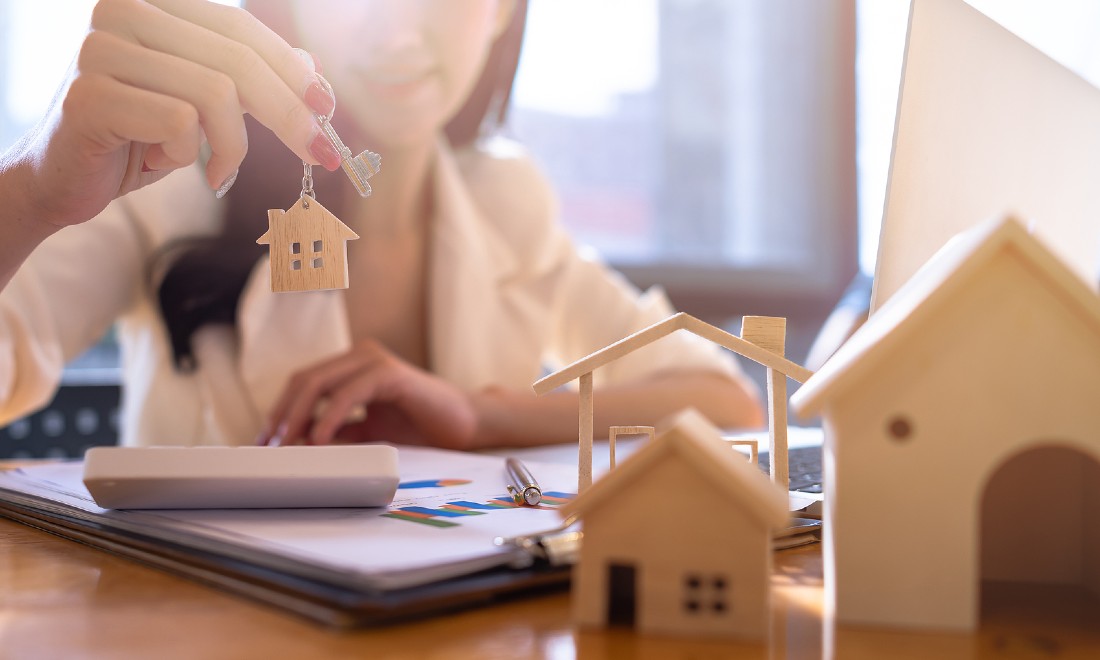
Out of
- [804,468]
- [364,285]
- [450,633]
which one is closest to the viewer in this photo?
[450,633]

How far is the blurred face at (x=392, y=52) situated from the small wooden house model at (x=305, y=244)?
31.5 inches

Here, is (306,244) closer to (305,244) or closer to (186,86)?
(305,244)

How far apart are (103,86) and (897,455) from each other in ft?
1.85

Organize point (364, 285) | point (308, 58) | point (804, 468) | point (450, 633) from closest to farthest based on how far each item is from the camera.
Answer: point (450, 633), point (308, 58), point (804, 468), point (364, 285)

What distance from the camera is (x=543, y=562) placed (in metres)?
0.44

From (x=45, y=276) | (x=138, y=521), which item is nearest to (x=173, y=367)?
(x=45, y=276)

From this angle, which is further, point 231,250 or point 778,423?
point 231,250

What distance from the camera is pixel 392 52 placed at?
133 centimetres

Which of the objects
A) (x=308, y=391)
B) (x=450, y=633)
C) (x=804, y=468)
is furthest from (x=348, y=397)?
(x=450, y=633)

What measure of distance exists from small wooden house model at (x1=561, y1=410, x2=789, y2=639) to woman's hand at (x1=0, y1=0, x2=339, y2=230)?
0.31 m

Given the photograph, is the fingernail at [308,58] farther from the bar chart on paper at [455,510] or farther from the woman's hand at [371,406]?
the woman's hand at [371,406]

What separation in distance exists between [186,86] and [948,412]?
0.51 m

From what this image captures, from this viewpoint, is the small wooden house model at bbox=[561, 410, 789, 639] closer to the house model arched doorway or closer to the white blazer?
the house model arched doorway

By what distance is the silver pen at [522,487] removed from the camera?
0.58 meters
